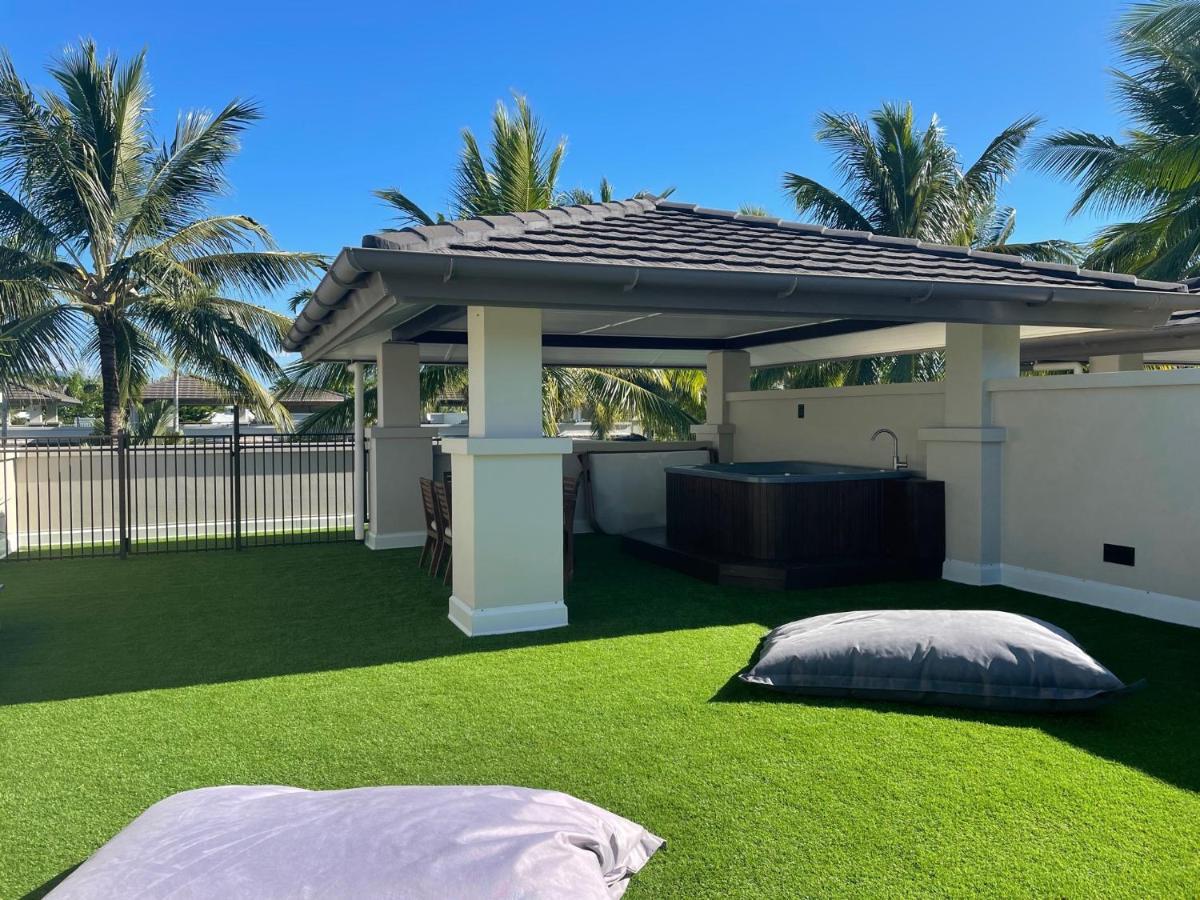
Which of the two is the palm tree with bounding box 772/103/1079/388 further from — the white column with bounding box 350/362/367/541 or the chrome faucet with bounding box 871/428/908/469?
the white column with bounding box 350/362/367/541

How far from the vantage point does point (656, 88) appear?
21.4 meters

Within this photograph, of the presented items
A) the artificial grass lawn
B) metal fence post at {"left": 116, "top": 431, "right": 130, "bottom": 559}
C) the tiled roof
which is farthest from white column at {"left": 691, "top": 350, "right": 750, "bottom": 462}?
metal fence post at {"left": 116, "top": 431, "right": 130, "bottom": 559}

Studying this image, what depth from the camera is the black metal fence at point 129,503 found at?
10.8 meters

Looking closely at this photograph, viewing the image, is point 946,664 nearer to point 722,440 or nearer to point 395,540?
point 722,440

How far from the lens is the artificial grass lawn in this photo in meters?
3.06

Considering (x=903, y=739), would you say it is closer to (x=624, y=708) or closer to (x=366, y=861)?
(x=624, y=708)

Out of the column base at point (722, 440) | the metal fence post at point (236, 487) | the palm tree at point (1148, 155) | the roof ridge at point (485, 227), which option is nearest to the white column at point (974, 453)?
the roof ridge at point (485, 227)

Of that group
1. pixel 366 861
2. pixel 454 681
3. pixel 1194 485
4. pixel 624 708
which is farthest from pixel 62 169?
pixel 1194 485

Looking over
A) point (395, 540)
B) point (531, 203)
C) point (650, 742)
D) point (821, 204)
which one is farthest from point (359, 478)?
point (821, 204)

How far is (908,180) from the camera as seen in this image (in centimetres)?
1972

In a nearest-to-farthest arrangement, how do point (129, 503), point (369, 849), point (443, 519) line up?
1. point (369, 849)
2. point (443, 519)
3. point (129, 503)

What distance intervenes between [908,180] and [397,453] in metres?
15.0

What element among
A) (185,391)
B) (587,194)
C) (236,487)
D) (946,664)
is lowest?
(946,664)

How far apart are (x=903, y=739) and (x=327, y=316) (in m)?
6.03
